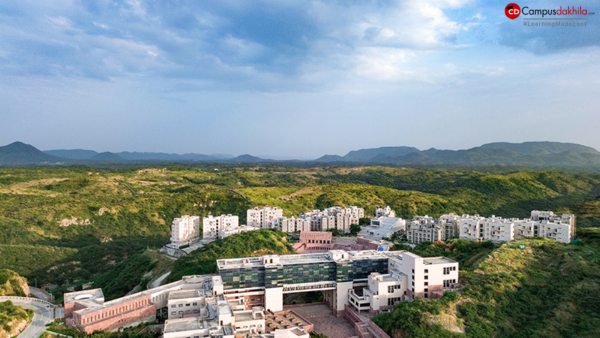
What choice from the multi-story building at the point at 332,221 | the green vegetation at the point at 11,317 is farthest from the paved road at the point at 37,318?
the multi-story building at the point at 332,221

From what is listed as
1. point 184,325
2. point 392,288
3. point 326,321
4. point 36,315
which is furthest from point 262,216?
point 184,325

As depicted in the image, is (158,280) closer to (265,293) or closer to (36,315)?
(36,315)

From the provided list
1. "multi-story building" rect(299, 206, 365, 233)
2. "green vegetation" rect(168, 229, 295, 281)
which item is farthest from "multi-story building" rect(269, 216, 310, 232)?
"green vegetation" rect(168, 229, 295, 281)

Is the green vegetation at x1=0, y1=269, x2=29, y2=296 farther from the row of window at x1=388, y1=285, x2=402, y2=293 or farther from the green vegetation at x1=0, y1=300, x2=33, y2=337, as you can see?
the row of window at x1=388, y1=285, x2=402, y2=293

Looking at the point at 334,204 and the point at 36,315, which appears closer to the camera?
the point at 36,315

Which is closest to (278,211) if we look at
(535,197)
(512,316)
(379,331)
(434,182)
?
(379,331)

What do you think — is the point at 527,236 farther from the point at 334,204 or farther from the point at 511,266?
the point at 334,204
